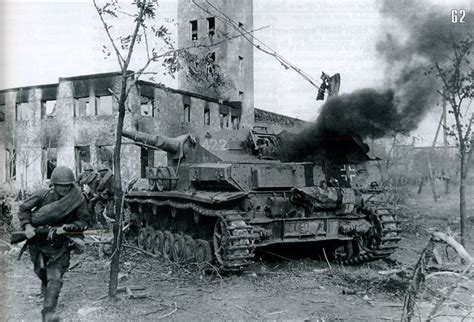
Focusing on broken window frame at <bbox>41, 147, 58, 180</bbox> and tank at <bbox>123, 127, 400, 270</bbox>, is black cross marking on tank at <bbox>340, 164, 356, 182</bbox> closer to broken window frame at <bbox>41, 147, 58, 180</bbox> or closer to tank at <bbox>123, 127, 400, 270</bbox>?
tank at <bbox>123, 127, 400, 270</bbox>

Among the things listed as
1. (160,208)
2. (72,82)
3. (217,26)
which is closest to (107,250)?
(160,208)

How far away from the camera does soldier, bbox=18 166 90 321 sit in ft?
18.4

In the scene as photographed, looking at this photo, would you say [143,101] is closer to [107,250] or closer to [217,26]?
[217,26]

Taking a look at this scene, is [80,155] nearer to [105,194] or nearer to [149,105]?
[149,105]

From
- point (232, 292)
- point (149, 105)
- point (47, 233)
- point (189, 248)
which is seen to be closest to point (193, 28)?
point (149, 105)

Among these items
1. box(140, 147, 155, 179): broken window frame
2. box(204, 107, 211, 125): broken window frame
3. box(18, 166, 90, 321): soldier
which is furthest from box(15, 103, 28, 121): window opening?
box(18, 166, 90, 321): soldier

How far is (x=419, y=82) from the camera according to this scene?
380 inches

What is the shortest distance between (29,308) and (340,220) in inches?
220

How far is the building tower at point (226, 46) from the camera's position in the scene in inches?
1321

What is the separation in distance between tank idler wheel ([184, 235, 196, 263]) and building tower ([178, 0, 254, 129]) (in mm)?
23293

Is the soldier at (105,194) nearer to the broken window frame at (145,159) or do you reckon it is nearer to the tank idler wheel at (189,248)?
the tank idler wheel at (189,248)

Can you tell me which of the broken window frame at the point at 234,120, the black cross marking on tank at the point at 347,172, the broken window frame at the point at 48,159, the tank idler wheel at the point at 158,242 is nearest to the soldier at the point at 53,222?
the tank idler wheel at the point at 158,242

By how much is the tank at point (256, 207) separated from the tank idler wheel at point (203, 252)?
0.02 m

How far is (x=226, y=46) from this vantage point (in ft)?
110
